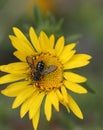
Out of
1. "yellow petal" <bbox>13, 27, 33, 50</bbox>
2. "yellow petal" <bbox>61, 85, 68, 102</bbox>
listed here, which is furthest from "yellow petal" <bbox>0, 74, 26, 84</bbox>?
"yellow petal" <bbox>61, 85, 68, 102</bbox>

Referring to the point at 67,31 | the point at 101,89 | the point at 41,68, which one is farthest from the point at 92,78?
the point at 41,68

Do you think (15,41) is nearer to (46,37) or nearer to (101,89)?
(46,37)

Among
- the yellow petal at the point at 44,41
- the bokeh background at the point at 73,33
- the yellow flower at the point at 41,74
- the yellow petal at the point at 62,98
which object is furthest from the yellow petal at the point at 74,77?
the bokeh background at the point at 73,33

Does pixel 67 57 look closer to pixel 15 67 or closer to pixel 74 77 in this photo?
pixel 74 77

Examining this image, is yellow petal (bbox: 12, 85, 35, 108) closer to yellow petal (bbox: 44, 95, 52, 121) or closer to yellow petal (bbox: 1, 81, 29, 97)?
yellow petal (bbox: 1, 81, 29, 97)

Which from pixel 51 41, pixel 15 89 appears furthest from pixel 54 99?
pixel 51 41

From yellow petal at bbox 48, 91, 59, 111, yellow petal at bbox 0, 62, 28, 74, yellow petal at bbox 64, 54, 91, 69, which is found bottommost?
yellow petal at bbox 48, 91, 59, 111
